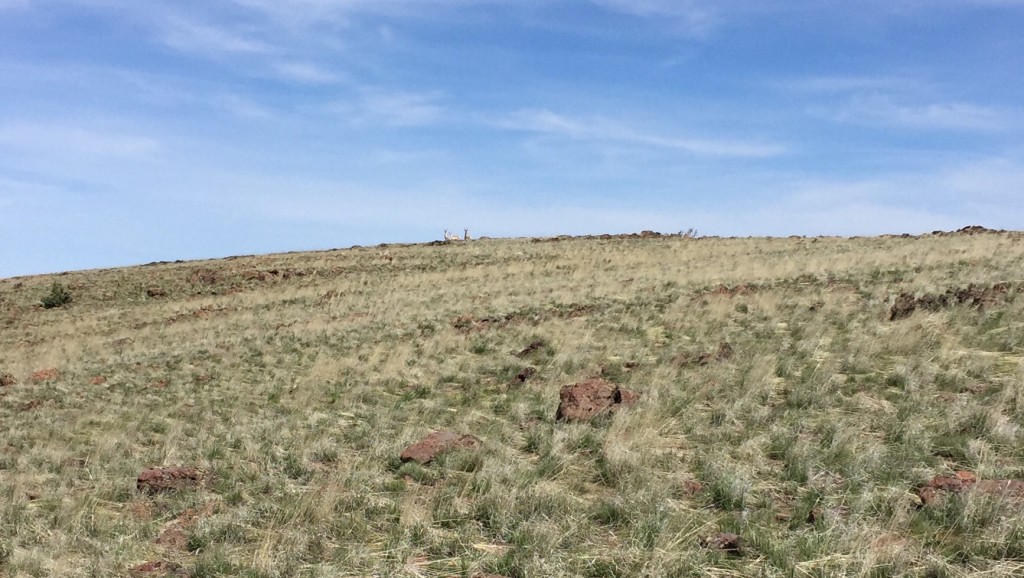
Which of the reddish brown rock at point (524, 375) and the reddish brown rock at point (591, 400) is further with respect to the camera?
the reddish brown rock at point (524, 375)

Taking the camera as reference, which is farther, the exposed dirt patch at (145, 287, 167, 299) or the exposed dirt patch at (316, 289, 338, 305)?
the exposed dirt patch at (145, 287, 167, 299)

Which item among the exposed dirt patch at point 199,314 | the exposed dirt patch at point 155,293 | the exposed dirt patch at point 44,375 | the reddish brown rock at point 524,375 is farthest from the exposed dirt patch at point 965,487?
the exposed dirt patch at point 155,293

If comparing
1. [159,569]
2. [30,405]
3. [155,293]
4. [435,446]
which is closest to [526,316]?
[435,446]

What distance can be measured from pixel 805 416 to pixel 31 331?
1277 inches

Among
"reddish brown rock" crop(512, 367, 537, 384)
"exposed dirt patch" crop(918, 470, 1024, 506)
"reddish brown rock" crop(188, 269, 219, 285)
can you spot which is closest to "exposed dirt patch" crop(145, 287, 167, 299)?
"reddish brown rock" crop(188, 269, 219, 285)

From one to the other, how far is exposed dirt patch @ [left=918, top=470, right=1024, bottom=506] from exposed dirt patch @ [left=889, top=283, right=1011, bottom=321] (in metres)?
7.42

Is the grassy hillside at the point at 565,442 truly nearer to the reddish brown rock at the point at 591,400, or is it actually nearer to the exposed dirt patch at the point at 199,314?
the reddish brown rock at the point at 591,400

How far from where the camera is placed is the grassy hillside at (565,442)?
5156mm

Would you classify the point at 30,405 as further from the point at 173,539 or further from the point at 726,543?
the point at 726,543

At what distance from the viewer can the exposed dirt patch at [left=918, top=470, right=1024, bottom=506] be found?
5.17 m

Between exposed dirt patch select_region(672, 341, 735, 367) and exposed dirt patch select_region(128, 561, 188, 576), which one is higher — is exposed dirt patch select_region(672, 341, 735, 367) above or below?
above

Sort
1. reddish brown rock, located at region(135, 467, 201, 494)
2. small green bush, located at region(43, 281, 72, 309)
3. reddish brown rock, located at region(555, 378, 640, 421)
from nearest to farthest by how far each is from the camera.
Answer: reddish brown rock, located at region(135, 467, 201, 494) < reddish brown rock, located at region(555, 378, 640, 421) < small green bush, located at region(43, 281, 72, 309)

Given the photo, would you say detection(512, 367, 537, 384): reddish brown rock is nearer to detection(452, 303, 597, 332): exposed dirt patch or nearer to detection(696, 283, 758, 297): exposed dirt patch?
detection(452, 303, 597, 332): exposed dirt patch

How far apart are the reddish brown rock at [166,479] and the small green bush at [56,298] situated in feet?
113
